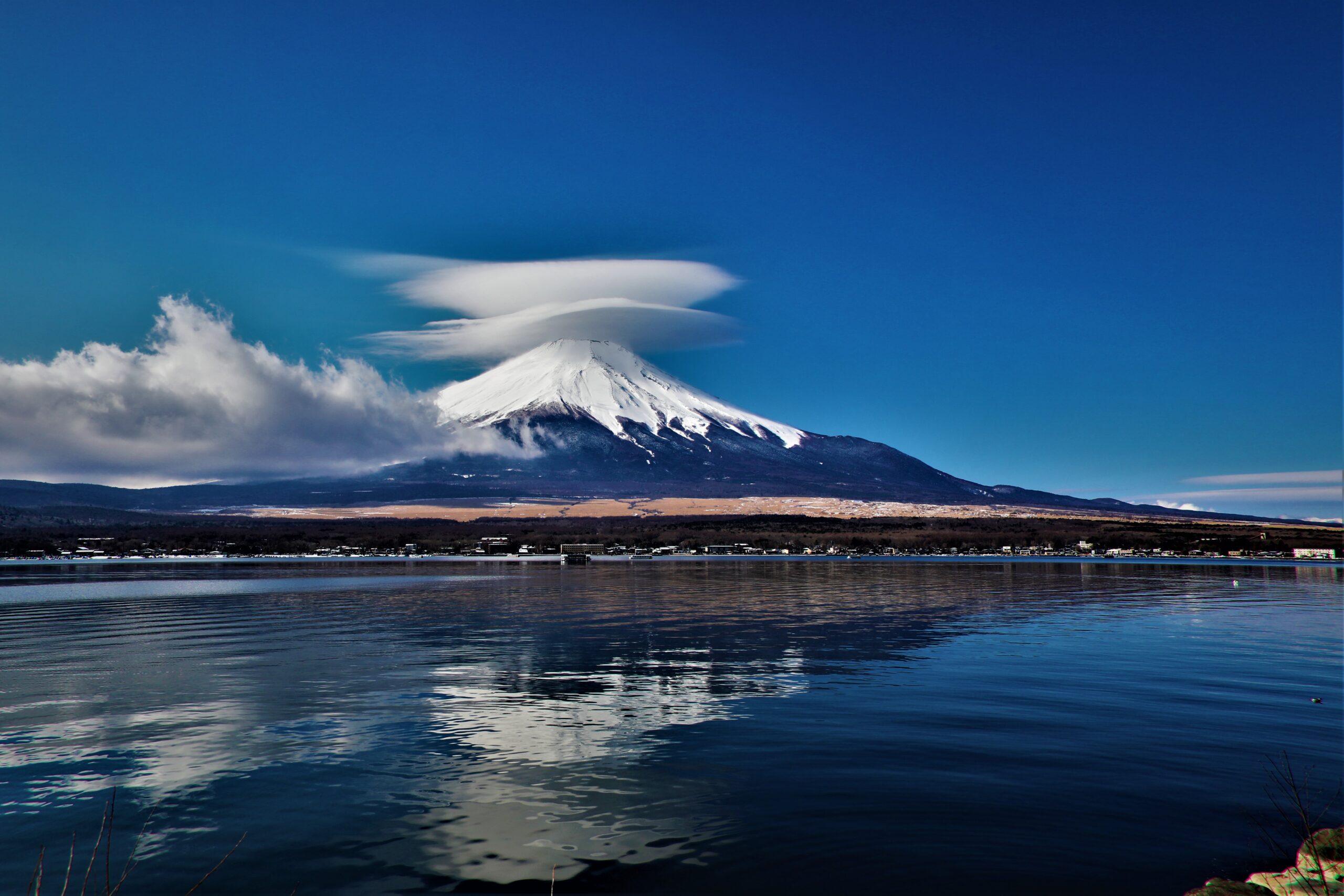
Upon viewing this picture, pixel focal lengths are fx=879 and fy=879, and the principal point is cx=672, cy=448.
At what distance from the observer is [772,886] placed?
39.0 ft

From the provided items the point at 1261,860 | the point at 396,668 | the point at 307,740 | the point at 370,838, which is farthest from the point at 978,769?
the point at 396,668

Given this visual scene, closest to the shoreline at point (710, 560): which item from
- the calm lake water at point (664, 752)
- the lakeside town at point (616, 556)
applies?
the lakeside town at point (616, 556)

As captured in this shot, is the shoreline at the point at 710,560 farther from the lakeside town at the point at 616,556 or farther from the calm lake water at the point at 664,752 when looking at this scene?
the calm lake water at the point at 664,752

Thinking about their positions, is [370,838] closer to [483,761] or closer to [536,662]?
[483,761]

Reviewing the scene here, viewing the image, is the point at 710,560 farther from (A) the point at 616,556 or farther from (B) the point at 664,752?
(B) the point at 664,752

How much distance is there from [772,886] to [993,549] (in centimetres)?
19369

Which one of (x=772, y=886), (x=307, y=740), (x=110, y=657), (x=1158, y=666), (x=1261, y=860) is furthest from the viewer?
(x=110, y=657)

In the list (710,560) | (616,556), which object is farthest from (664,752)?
(616,556)

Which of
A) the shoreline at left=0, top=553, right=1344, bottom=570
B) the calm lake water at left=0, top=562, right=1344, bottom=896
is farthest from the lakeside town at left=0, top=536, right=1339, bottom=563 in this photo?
the calm lake water at left=0, top=562, right=1344, bottom=896

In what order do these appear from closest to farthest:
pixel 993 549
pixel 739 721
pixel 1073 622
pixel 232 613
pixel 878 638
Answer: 1. pixel 739 721
2. pixel 878 638
3. pixel 1073 622
4. pixel 232 613
5. pixel 993 549

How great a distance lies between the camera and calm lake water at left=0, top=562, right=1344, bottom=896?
500 inches

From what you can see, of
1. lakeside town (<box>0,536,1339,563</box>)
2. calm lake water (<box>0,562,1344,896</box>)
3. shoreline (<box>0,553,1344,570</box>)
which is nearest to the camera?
calm lake water (<box>0,562,1344,896</box>)

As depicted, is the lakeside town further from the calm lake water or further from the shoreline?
the calm lake water

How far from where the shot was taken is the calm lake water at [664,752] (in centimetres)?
1270
